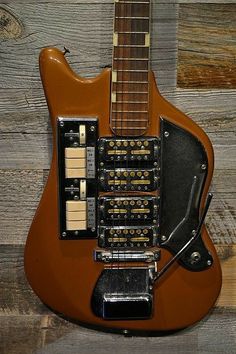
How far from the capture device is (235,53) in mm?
1184

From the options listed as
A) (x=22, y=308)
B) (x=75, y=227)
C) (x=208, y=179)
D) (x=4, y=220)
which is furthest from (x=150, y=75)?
(x=22, y=308)

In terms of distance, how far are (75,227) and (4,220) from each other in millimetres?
221

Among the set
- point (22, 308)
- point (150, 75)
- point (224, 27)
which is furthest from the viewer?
point (22, 308)

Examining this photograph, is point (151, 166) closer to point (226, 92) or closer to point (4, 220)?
point (226, 92)

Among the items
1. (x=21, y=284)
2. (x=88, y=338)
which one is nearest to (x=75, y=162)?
(x=21, y=284)

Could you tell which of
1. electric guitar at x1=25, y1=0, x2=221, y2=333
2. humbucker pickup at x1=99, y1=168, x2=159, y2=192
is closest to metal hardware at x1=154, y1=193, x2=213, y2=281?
electric guitar at x1=25, y1=0, x2=221, y2=333

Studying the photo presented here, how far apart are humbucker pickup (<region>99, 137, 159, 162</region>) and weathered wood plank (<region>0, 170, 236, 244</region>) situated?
206 mm

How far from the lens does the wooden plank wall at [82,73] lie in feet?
3.80

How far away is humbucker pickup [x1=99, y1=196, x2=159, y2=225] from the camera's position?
3.65 feet

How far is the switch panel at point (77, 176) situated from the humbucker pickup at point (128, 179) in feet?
0.08

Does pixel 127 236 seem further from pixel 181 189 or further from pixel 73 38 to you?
pixel 73 38

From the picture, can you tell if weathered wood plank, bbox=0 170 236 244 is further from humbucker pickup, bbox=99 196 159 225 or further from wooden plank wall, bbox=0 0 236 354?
humbucker pickup, bbox=99 196 159 225

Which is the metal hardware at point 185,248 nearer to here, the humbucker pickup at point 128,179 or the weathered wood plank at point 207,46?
the humbucker pickup at point 128,179

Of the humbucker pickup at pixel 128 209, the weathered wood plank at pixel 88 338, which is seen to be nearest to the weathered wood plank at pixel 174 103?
the humbucker pickup at pixel 128 209
